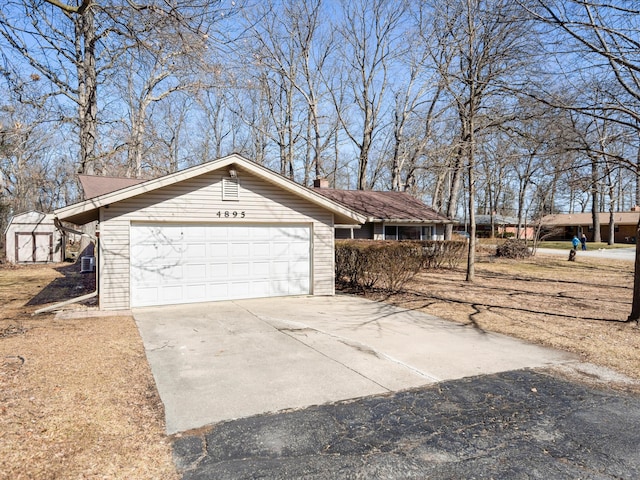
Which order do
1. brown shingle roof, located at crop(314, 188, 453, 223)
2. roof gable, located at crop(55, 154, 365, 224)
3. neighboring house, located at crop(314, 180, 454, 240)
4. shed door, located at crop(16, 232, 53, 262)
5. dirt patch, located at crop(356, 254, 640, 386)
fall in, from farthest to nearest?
shed door, located at crop(16, 232, 53, 262), brown shingle roof, located at crop(314, 188, 453, 223), neighboring house, located at crop(314, 180, 454, 240), roof gable, located at crop(55, 154, 365, 224), dirt patch, located at crop(356, 254, 640, 386)

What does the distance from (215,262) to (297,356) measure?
500 centimetres

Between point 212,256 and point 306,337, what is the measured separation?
13.8ft

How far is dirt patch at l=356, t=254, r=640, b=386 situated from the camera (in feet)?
22.3

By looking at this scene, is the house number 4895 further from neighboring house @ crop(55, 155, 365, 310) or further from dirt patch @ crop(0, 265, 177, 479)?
dirt patch @ crop(0, 265, 177, 479)

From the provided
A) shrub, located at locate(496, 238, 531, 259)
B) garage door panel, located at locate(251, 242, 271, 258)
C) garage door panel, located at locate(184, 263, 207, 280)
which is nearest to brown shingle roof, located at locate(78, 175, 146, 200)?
garage door panel, located at locate(184, 263, 207, 280)

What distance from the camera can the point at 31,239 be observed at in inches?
845

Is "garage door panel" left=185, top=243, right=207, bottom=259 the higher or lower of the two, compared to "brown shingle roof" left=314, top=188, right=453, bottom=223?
lower

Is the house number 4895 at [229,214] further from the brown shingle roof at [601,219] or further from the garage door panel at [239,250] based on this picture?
the brown shingle roof at [601,219]

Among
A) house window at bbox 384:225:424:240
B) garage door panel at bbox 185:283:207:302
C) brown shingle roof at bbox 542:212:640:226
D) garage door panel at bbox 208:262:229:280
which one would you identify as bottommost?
garage door panel at bbox 185:283:207:302

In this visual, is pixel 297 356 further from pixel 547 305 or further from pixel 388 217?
pixel 388 217

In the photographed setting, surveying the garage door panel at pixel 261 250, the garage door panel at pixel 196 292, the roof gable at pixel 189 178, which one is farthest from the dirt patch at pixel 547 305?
the garage door panel at pixel 196 292

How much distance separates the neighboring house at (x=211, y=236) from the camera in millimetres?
9219

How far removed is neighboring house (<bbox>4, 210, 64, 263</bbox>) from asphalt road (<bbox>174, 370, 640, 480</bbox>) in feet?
72.5

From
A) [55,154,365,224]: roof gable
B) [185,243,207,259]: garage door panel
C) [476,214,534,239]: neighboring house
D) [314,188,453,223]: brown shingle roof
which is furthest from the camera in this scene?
[476,214,534,239]: neighboring house
